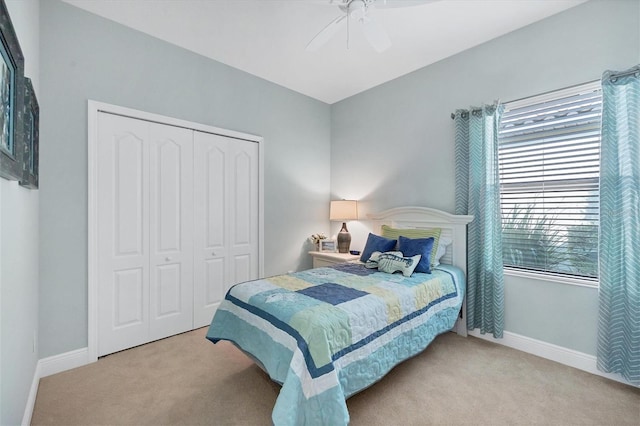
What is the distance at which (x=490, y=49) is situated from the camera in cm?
286

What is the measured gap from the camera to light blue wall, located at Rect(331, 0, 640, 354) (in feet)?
7.55

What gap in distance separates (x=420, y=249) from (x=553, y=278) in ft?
3.55

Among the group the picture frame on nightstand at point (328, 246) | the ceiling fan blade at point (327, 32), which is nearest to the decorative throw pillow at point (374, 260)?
the picture frame on nightstand at point (328, 246)

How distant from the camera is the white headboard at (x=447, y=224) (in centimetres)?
292

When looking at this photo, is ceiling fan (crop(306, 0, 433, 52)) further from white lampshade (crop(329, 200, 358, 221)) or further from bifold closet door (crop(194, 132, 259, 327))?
white lampshade (crop(329, 200, 358, 221))

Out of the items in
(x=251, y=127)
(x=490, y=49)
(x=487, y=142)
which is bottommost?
(x=487, y=142)

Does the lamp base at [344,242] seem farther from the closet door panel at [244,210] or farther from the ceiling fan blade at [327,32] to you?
the ceiling fan blade at [327,32]

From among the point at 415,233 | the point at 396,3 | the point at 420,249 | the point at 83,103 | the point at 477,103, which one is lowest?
the point at 420,249

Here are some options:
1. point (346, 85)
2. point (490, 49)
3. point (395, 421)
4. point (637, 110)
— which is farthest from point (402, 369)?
point (346, 85)

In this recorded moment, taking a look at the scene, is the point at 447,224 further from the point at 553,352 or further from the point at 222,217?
the point at 222,217

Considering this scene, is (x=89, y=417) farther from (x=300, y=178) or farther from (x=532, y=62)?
(x=532, y=62)

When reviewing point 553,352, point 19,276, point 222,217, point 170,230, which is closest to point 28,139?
point 19,276

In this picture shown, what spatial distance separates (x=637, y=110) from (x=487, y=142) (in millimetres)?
963

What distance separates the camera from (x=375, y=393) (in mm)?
2008
